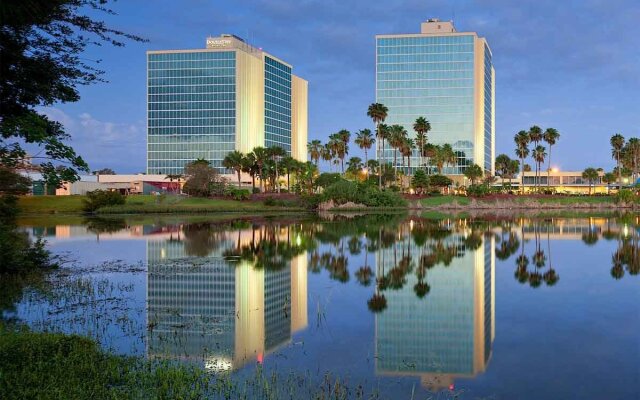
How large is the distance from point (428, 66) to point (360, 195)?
233ft

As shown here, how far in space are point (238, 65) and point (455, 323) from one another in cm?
15361

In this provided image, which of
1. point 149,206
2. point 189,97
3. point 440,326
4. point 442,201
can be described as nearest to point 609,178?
point 442,201

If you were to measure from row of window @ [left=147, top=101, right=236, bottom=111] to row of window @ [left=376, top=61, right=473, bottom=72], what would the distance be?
152 ft

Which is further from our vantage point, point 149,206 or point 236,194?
point 236,194

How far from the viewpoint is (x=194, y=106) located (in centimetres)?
16675

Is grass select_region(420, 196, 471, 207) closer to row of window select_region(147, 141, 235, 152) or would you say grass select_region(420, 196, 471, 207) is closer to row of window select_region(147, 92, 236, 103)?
row of window select_region(147, 141, 235, 152)

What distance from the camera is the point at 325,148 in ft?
516

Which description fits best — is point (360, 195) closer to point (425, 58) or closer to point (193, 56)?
point (425, 58)

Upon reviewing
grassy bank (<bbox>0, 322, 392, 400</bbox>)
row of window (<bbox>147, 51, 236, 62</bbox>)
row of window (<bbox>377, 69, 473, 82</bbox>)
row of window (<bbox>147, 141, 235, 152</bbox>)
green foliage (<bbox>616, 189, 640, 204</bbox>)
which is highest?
row of window (<bbox>147, 51, 236, 62</bbox>)

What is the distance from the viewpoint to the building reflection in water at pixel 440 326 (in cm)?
1412

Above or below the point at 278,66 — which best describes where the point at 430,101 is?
below

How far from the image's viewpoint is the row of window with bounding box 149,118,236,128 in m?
164

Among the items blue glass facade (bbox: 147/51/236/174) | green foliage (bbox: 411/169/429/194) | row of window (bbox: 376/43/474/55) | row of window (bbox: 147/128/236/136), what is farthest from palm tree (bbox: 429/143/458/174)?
row of window (bbox: 147/128/236/136)

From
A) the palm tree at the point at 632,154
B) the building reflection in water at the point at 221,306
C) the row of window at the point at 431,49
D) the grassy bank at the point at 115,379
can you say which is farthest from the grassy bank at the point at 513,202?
the grassy bank at the point at 115,379
